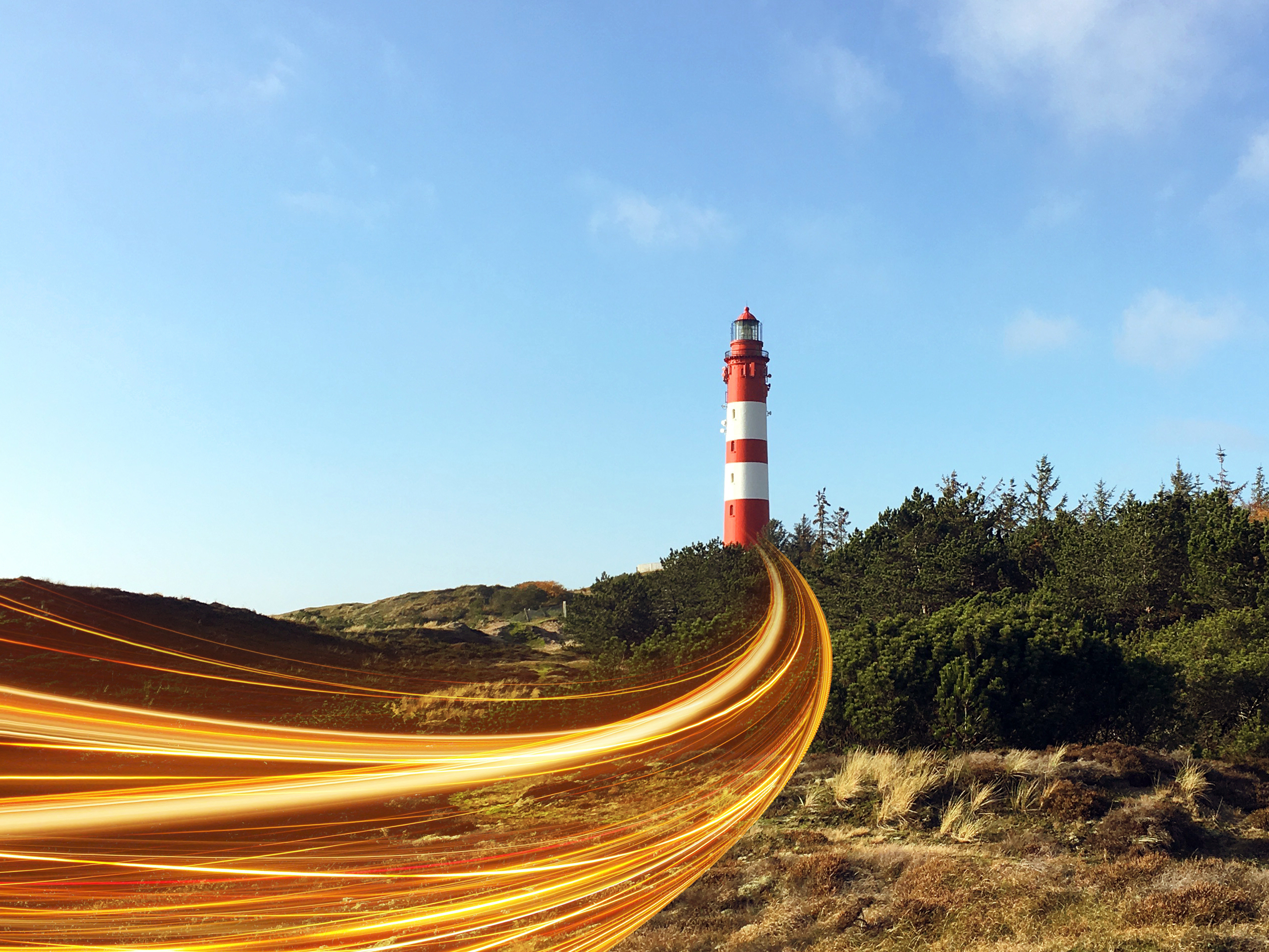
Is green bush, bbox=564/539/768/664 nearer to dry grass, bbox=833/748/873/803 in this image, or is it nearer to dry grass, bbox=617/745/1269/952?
dry grass, bbox=833/748/873/803

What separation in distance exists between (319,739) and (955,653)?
14.6 m

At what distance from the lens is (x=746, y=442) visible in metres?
51.8

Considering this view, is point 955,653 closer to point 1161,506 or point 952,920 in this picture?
point 952,920

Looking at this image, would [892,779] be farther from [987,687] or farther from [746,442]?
[746,442]

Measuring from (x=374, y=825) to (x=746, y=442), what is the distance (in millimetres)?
41191

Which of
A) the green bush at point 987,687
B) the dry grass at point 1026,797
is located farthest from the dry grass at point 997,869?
the green bush at point 987,687

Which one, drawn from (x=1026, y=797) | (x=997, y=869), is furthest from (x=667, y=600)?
(x=997, y=869)

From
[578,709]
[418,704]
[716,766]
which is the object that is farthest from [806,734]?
[418,704]

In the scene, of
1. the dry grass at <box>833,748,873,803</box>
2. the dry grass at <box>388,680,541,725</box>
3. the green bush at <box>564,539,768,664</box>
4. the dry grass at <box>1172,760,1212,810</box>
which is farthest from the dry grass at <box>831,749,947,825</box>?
the green bush at <box>564,539,768,664</box>

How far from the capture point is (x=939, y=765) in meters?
11.5

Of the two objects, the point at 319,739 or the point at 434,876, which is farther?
the point at 319,739

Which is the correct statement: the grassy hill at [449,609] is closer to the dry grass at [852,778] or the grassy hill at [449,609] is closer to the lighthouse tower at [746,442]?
the lighthouse tower at [746,442]

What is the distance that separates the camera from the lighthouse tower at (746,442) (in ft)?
166

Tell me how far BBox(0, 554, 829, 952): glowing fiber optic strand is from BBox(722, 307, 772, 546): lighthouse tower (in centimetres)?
2879
